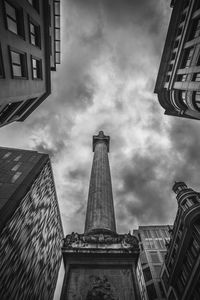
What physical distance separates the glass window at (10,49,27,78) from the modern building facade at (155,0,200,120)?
1875 centimetres

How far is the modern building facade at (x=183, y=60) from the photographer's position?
2030cm

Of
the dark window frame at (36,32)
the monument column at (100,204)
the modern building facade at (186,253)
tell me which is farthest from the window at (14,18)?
the modern building facade at (186,253)

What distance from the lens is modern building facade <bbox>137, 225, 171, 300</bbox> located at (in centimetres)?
4228

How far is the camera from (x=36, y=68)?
19172mm

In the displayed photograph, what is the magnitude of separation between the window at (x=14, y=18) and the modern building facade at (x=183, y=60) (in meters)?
18.5

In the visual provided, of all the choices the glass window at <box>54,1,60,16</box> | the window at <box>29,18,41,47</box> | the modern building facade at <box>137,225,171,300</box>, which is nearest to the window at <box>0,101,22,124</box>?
the window at <box>29,18,41,47</box>

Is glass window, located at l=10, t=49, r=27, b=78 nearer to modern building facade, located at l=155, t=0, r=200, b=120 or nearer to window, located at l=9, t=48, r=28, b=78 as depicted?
window, located at l=9, t=48, r=28, b=78

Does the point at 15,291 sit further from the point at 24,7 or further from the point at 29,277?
the point at 24,7

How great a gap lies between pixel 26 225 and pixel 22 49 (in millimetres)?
28472

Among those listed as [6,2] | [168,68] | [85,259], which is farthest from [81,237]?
[168,68]

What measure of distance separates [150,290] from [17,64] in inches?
2195

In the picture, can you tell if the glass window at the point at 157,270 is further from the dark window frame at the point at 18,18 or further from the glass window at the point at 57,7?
the glass window at the point at 57,7

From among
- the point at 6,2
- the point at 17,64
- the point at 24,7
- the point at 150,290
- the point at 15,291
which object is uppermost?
the point at 24,7

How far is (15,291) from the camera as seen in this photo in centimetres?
2605
